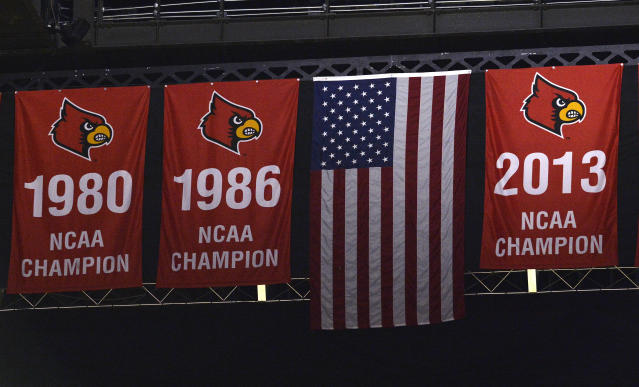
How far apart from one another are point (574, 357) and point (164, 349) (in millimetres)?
6441

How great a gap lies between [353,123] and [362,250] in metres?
1.83

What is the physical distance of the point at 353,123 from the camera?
13.9 metres

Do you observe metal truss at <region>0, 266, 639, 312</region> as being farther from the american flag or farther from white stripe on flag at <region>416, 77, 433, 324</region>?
white stripe on flag at <region>416, 77, 433, 324</region>

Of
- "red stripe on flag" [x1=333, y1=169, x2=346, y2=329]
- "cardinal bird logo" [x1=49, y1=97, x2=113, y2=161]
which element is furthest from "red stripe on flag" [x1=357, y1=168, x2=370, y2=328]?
"cardinal bird logo" [x1=49, y1=97, x2=113, y2=161]

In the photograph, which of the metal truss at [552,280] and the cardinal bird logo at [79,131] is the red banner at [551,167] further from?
the cardinal bird logo at [79,131]

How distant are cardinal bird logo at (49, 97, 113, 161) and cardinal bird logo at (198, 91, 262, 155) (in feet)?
4.90

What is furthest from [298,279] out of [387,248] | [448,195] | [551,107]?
[551,107]

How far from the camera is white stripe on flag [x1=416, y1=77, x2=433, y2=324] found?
13297 millimetres

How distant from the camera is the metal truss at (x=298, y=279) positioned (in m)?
14.6

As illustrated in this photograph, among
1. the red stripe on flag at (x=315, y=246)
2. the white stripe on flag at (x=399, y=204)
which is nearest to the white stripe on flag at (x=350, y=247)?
the red stripe on flag at (x=315, y=246)

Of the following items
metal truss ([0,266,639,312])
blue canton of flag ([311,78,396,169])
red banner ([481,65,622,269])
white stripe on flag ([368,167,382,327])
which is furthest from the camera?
metal truss ([0,266,639,312])

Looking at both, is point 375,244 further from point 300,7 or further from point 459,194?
point 300,7

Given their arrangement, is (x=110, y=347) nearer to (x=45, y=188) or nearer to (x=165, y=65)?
(x=45, y=188)

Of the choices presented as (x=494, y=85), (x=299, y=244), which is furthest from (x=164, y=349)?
(x=494, y=85)
